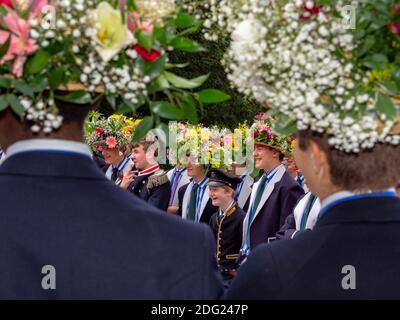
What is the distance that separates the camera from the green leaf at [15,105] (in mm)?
2545

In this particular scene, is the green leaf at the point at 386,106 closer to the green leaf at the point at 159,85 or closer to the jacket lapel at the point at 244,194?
the green leaf at the point at 159,85

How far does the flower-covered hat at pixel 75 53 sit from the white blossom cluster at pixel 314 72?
319 millimetres

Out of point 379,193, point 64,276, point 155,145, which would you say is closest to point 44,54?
point 64,276

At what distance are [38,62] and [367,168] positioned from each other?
1068mm

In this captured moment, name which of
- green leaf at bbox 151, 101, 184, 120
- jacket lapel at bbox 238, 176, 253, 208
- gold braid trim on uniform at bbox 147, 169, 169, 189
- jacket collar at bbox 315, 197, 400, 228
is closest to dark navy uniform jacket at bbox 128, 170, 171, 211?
gold braid trim on uniform at bbox 147, 169, 169, 189

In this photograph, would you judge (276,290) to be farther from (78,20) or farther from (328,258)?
(78,20)

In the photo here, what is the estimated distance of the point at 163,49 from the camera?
2740 millimetres

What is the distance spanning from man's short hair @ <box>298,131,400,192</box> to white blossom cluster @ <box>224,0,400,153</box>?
0.03 meters

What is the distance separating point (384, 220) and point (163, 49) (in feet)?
2.95

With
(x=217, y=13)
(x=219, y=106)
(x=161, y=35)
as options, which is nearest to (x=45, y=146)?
(x=161, y=35)

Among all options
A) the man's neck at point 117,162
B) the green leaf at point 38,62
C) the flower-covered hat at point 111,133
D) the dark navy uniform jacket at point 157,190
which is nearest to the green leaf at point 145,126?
the green leaf at point 38,62

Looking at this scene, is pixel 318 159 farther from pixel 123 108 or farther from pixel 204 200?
pixel 204 200

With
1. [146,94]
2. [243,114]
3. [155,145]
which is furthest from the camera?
[243,114]

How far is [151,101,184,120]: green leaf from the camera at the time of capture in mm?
2867
